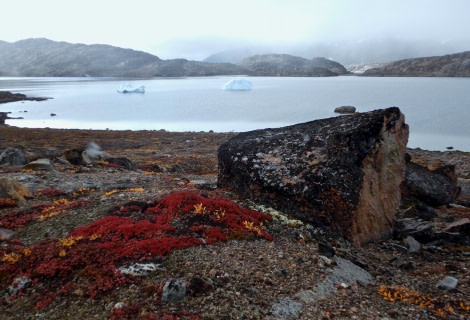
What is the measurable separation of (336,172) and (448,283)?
454 cm

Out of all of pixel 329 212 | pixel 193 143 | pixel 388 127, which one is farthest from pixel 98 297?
pixel 193 143

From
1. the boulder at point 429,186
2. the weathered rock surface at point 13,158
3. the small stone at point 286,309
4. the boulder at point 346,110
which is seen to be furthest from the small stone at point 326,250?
the boulder at point 346,110

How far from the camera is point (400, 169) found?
45.5 ft

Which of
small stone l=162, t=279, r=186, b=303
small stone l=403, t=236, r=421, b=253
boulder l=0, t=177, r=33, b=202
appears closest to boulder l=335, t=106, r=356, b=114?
small stone l=403, t=236, r=421, b=253

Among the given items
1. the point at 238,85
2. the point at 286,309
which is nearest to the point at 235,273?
the point at 286,309

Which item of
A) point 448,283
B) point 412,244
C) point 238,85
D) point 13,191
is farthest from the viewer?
point 238,85

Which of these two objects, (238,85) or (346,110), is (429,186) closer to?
(346,110)

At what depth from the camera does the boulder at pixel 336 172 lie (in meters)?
12.1

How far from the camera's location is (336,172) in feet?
41.2

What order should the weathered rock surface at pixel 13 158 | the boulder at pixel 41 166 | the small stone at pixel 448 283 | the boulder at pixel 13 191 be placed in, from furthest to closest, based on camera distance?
the weathered rock surface at pixel 13 158
the boulder at pixel 41 166
the boulder at pixel 13 191
the small stone at pixel 448 283

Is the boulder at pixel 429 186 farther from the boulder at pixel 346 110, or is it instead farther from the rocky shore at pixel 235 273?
the boulder at pixel 346 110

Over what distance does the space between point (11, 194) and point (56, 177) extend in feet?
16.6

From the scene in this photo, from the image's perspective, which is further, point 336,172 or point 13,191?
point 13,191

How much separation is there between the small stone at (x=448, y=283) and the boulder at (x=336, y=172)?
278cm
